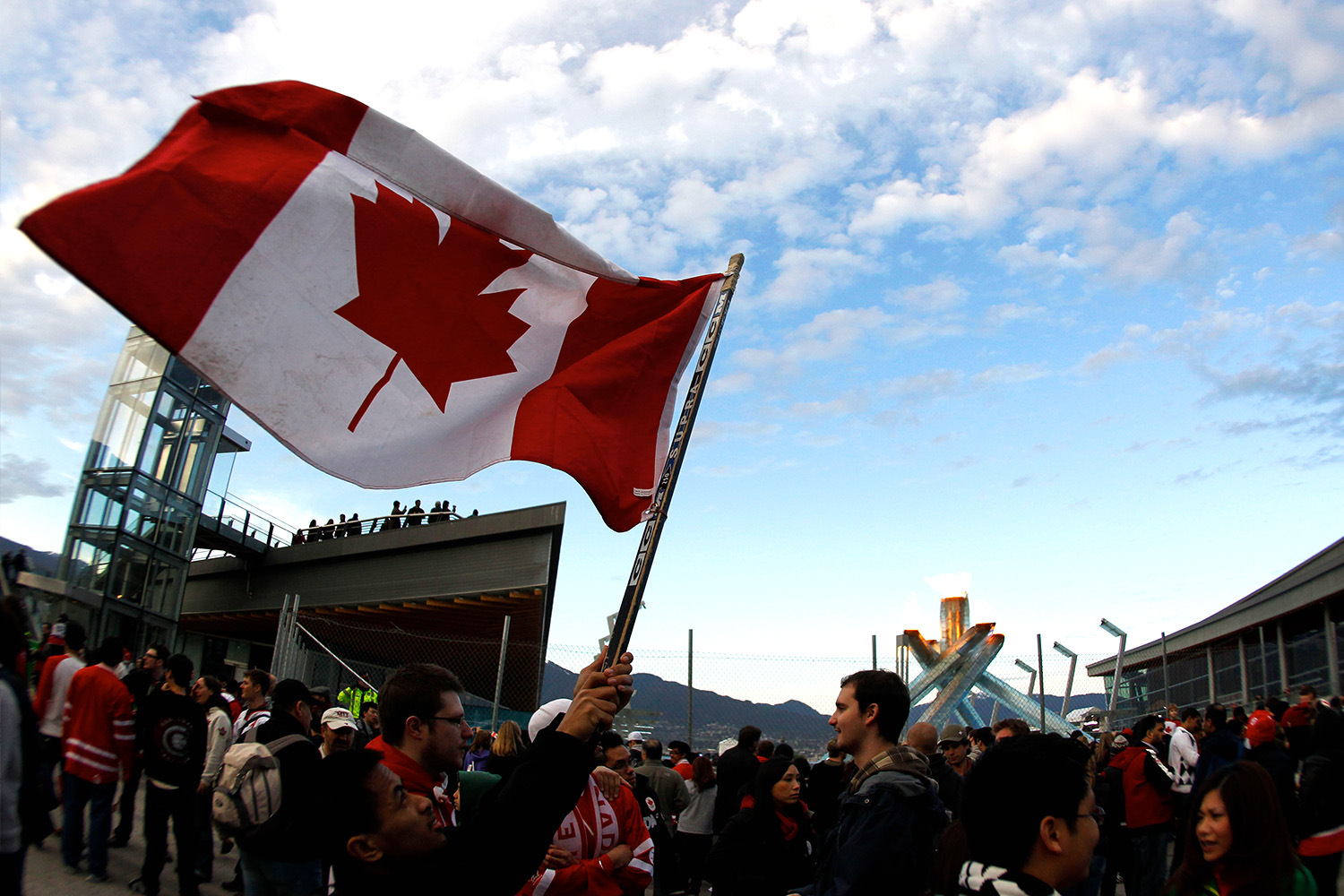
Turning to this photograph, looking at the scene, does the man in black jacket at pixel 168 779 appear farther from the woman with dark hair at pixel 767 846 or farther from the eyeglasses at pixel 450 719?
the eyeglasses at pixel 450 719

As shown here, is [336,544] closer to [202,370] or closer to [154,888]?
[154,888]

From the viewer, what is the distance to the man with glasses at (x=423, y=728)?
3.12m

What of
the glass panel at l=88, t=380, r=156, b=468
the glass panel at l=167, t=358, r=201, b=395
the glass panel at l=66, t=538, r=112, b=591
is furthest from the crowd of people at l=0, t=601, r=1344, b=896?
the glass panel at l=167, t=358, r=201, b=395

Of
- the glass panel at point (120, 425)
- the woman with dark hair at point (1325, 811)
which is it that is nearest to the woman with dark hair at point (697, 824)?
the woman with dark hair at point (1325, 811)

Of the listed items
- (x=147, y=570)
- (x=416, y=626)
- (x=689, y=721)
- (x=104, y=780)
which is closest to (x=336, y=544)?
(x=416, y=626)

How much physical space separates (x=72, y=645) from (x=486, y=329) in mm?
6070

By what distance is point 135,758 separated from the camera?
26.5 feet

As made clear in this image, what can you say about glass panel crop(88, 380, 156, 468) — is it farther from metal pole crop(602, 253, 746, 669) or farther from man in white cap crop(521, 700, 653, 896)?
metal pole crop(602, 253, 746, 669)

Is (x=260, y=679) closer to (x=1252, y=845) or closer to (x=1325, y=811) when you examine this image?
(x=1252, y=845)

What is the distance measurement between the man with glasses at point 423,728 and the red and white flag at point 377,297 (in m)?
1.33

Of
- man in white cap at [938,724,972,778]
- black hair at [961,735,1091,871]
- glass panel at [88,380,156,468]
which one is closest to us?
black hair at [961,735,1091,871]

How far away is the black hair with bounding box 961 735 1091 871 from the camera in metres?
2.42

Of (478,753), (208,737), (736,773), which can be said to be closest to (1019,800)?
(736,773)

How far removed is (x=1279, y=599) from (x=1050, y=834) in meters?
20.5
